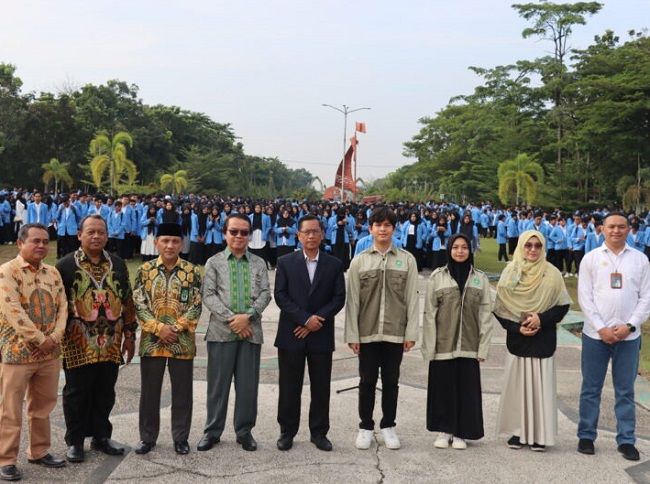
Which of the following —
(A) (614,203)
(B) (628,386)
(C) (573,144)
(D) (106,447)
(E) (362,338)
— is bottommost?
(D) (106,447)

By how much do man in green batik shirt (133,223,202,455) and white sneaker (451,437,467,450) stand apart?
6.20ft

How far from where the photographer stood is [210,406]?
184 inches

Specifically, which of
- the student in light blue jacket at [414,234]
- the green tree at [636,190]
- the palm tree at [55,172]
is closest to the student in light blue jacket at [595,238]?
the student in light blue jacket at [414,234]

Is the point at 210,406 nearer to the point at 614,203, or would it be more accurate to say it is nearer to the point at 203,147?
the point at 614,203

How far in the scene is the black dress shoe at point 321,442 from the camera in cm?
467

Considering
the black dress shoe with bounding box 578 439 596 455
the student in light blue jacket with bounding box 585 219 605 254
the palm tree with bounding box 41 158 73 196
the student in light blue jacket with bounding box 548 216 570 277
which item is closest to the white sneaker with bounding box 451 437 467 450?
the black dress shoe with bounding box 578 439 596 455

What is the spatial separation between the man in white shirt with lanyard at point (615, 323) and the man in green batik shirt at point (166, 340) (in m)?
2.85

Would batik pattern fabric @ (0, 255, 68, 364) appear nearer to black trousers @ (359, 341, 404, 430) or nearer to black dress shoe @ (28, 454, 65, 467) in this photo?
black dress shoe @ (28, 454, 65, 467)

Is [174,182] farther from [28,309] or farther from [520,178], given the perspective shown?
[28,309]

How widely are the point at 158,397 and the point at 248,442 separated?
71cm

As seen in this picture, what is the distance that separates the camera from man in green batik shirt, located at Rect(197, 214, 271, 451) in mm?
4648

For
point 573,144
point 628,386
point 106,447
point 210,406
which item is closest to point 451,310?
point 628,386

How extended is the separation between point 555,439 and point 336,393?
1.97 m

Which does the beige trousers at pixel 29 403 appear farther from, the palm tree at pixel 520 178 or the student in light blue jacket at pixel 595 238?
the palm tree at pixel 520 178
